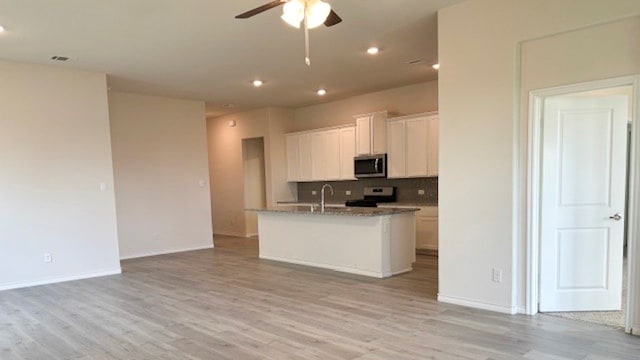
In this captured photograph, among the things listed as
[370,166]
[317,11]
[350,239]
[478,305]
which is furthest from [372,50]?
[478,305]

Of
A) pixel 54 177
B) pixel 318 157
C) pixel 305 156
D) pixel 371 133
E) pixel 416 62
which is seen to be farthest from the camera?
pixel 305 156

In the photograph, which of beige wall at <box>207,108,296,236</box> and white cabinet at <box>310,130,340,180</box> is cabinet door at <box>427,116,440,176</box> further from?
beige wall at <box>207,108,296,236</box>

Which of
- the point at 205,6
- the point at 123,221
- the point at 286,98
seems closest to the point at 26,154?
the point at 123,221

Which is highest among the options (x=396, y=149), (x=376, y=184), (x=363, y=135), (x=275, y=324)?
(x=363, y=135)

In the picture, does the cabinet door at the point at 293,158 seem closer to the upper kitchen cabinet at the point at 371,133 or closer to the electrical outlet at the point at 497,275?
the upper kitchen cabinet at the point at 371,133

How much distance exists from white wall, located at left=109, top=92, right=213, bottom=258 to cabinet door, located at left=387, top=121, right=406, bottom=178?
362cm

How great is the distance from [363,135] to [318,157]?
1.30 meters

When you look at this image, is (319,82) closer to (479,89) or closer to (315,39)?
(315,39)

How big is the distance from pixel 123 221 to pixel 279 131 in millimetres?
3746

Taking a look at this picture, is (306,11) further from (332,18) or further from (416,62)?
(416,62)

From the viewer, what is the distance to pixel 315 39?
15.5 ft

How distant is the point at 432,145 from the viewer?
22.0ft

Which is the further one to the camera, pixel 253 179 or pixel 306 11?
pixel 253 179

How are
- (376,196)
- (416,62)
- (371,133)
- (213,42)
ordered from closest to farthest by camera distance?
(213,42) → (416,62) → (371,133) → (376,196)
